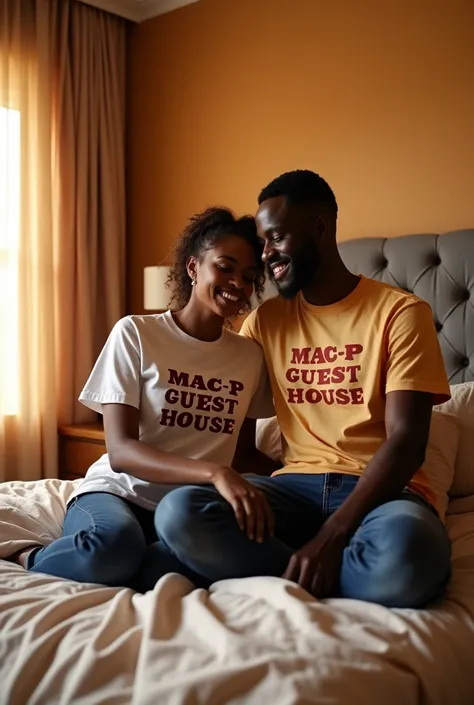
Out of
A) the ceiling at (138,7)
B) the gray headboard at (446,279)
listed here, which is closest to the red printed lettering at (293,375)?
the gray headboard at (446,279)

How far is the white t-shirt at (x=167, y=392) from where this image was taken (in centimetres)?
162

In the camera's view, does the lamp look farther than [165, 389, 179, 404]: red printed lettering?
Yes

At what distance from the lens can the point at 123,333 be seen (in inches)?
66.3

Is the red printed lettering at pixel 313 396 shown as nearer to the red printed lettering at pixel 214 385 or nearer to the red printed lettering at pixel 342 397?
the red printed lettering at pixel 342 397

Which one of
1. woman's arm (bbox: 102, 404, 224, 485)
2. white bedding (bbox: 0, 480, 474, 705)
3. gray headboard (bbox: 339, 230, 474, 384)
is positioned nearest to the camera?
white bedding (bbox: 0, 480, 474, 705)

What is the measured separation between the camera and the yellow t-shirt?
1547mm

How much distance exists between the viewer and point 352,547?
1.30m

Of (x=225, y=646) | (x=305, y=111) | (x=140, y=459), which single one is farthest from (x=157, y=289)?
(x=225, y=646)

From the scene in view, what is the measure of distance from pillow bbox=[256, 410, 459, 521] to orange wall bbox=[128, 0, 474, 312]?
94 cm

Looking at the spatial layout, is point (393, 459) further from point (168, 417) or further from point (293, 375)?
point (168, 417)

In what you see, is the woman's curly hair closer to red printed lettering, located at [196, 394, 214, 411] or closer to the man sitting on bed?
the man sitting on bed

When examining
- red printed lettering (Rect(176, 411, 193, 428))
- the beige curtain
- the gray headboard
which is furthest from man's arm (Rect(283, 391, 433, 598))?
the beige curtain

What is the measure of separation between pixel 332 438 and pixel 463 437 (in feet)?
1.78

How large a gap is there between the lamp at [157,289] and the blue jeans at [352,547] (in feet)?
5.54
